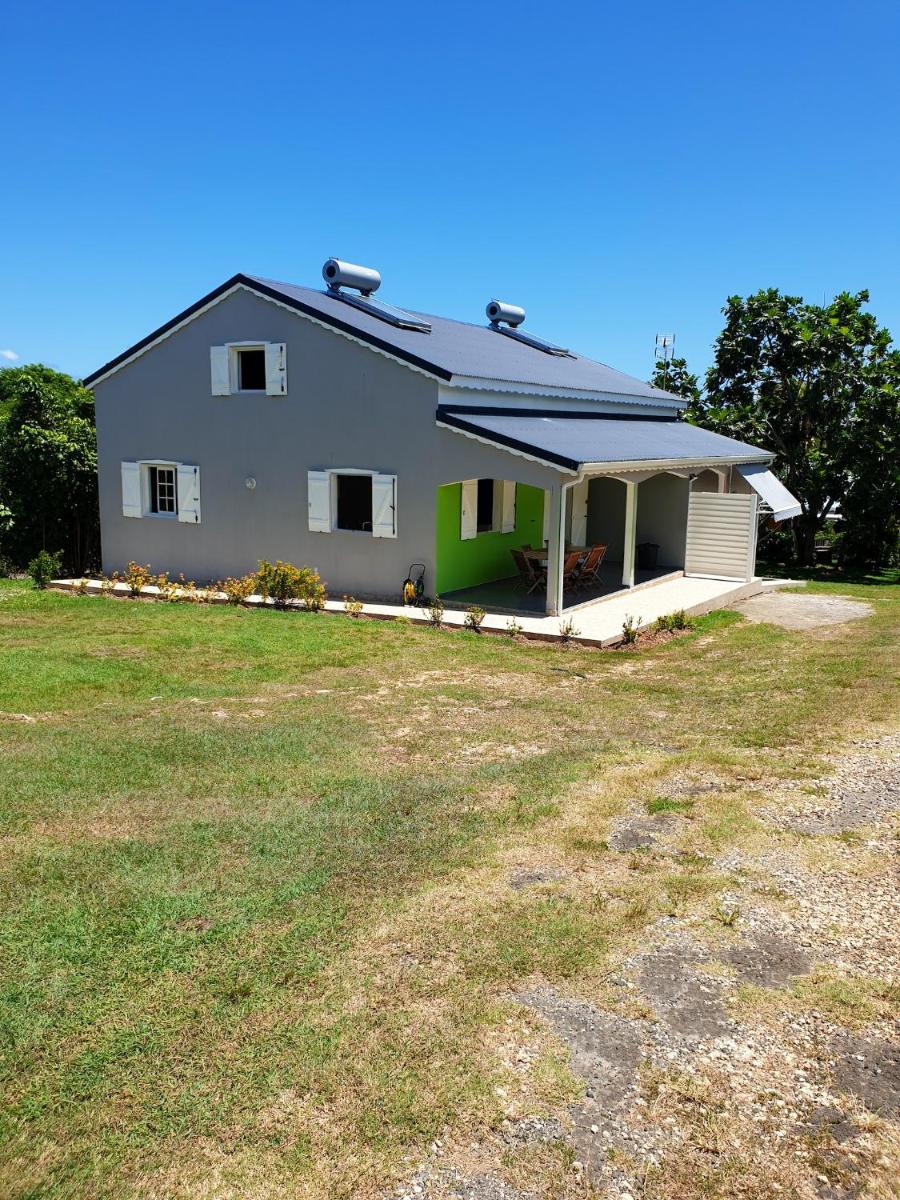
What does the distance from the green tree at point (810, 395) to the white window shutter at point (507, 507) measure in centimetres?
1103

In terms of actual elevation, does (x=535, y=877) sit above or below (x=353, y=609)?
below

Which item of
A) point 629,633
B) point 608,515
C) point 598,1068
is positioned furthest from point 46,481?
point 598,1068

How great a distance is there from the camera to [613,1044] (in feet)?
14.7

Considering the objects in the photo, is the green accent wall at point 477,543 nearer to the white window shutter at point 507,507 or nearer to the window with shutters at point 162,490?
the white window shutter at point 507,507

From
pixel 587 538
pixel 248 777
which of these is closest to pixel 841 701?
pixel 248 777

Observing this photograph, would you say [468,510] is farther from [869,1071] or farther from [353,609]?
[869,1071]

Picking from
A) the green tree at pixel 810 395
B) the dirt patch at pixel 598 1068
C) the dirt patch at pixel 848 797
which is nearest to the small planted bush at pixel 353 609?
the dirt patch at pixel 848 797

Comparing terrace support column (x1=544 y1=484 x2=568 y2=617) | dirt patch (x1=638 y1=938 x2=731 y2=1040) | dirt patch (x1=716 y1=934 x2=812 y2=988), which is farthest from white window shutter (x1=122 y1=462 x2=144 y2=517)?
dirt patch (x1=716 y1=934 x2=812 y2=988)

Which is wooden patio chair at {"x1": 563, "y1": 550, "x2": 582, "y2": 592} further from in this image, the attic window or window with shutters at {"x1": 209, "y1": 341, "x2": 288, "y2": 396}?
the attic window

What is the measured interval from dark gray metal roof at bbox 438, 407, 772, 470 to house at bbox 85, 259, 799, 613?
0.07 metres

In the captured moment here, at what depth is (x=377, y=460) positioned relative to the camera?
56.7 feet

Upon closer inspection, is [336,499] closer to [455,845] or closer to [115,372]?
[115,372]

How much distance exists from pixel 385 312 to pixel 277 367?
2.94 metres

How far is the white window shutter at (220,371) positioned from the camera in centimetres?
1900
